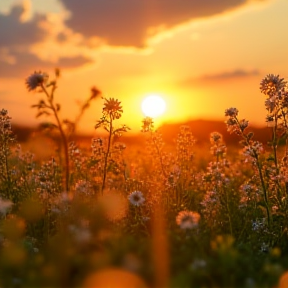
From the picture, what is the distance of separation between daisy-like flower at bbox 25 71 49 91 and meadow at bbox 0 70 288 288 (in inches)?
0.4

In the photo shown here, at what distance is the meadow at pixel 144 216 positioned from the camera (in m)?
5.16

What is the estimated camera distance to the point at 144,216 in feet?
27.8

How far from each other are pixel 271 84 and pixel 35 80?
3.02 meters

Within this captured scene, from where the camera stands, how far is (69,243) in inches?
211

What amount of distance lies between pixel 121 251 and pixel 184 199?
181 inches

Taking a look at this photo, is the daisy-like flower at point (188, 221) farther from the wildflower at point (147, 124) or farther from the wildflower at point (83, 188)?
the wildflower at point (147, 124)

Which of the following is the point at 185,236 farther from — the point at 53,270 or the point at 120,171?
the point at 120,171

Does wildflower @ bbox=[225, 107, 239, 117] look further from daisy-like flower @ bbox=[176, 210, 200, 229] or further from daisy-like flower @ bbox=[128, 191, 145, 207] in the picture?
daisy-like flower @ bbox=[176, 210, 200, 229]

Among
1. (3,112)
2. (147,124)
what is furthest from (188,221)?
(3,112)

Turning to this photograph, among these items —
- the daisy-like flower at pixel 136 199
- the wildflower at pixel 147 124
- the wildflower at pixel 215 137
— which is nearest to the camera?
the daisy-like flower at pixel 136 199

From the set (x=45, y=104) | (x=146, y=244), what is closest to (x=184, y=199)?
(x=45, y=104)

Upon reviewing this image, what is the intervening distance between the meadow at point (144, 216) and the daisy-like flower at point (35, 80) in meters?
0.01

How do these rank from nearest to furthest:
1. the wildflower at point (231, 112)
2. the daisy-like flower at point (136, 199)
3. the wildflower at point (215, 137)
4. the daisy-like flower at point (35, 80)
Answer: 1. the daisy-like flower at point (35, 80)
2. the daisy-like flower at point (136, 199)
3. the wildflower at point (231, 112)
4. the wildflower at point (215, 137)

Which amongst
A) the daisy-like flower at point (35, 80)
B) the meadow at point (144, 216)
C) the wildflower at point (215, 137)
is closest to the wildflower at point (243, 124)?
the meadow at point (144, 216)
